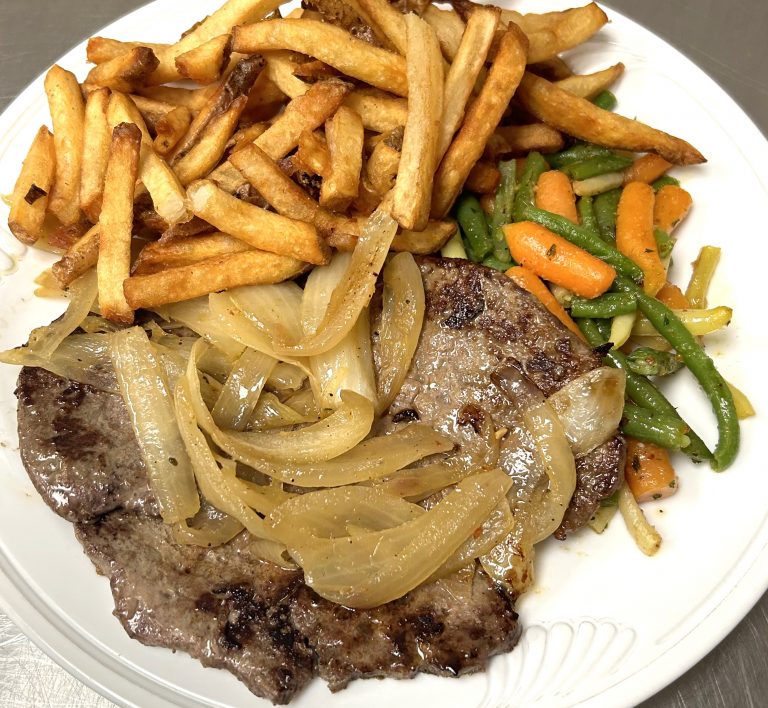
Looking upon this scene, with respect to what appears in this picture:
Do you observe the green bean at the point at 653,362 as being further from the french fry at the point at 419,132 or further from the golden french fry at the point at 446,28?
the golden french fry at the point at 446,28

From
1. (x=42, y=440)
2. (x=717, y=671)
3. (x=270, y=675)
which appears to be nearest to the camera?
(x=270, y=675)

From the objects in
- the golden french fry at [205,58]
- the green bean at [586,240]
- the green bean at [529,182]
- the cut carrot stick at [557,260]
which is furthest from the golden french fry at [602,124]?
the golden french fry at [205,58]

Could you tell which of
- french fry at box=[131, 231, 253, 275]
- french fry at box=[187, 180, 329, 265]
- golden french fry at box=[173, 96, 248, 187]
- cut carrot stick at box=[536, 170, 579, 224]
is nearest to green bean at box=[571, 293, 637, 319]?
cut carrot stick at box=[536, 170, 579, 224]

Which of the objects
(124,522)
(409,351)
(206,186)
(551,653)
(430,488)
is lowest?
(124,522)

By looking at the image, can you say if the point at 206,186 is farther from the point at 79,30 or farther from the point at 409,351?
the point at 79,30

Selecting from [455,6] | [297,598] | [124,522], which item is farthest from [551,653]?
[455,6]

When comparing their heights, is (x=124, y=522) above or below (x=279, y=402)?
below
